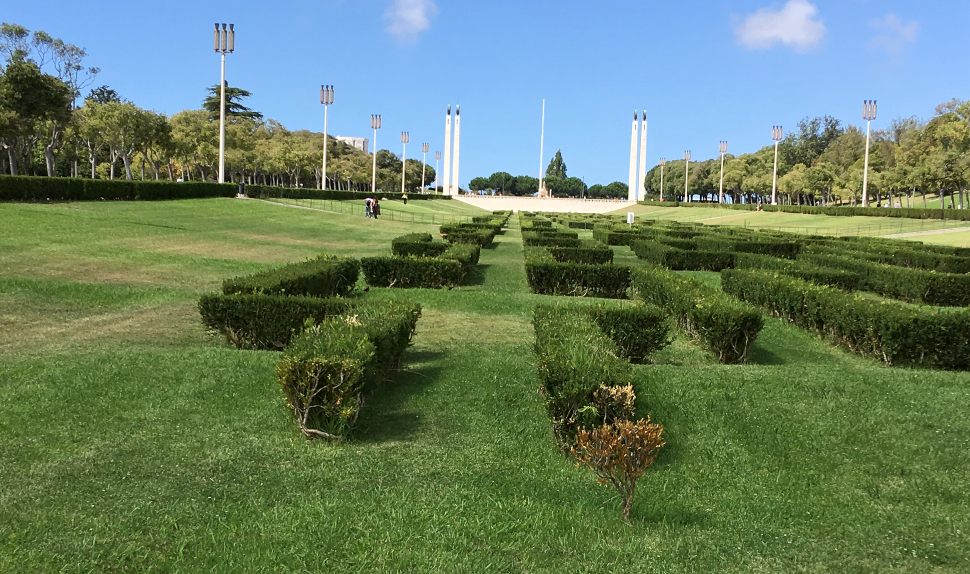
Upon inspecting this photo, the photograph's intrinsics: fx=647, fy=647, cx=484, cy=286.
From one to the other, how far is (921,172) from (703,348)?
57778mm

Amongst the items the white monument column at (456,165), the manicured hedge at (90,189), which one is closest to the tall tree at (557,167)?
the white monument column at (456,165)

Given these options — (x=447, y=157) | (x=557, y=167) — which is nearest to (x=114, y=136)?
(x=447, y=157)

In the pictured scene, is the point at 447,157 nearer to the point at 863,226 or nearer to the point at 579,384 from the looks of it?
the point at 863,226

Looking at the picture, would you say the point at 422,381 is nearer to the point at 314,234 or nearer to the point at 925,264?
the point at 925,264

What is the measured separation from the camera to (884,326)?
26.7 feet

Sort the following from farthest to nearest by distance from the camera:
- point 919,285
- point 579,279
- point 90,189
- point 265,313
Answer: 1. point 90,189
2. point 919,285
3. point 579,279
4. point 265,313

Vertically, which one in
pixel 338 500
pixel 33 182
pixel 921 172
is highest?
pixel 921 172

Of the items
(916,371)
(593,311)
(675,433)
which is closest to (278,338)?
(593,311)

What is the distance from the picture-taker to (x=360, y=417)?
18.7 feet

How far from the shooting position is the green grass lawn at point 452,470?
3.55 m

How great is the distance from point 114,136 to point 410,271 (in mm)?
38366

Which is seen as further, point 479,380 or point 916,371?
point 916,371

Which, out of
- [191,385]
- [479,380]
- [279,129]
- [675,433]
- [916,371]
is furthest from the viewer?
[279,129]

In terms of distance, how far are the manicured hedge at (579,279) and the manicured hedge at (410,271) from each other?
5.52 feet
